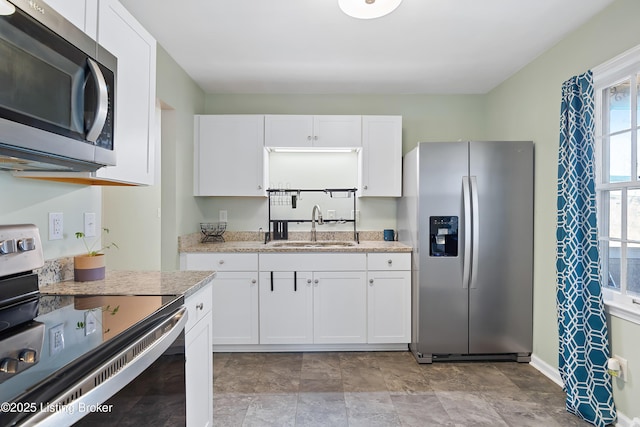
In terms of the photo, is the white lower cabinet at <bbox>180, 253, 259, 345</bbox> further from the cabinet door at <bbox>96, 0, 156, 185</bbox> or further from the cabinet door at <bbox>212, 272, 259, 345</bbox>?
the cabinet door at <bbox>96, 0, 156, 185</bbox>

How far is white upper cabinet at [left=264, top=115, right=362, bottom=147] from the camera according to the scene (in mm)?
3311

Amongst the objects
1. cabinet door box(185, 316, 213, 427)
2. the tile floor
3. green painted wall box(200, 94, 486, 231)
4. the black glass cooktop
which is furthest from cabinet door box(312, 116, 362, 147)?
the black glass cooktop

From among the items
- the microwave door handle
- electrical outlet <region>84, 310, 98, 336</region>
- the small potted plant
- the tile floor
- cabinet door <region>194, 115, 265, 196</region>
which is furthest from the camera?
cabinet door <region>194, 115, 265, 196</region>

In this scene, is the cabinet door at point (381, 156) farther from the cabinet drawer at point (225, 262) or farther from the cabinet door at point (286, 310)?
the cabinet drawer at point (225, 262)

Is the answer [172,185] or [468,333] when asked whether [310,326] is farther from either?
[172,185]

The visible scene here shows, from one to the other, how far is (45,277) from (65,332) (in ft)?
2.46

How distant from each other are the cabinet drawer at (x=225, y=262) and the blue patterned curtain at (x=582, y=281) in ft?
7.43

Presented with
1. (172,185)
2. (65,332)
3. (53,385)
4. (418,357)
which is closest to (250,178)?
(172,185)

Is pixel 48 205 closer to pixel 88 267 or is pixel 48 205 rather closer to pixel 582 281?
pixel 88 267

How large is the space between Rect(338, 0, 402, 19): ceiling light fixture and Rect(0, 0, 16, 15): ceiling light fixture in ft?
4.68

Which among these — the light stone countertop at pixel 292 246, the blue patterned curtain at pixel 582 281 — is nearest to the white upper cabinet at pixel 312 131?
the light stone countertop at pixel 292 246

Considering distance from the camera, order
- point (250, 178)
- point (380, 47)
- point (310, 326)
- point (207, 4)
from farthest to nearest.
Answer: point (250, 178) < point (310, 326) < point (380, 47) < point (207, 4)

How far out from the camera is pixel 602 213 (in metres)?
2.20

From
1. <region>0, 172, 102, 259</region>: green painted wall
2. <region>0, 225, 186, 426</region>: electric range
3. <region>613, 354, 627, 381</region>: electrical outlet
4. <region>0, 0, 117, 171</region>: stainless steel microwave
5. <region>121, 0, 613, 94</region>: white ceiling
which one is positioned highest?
<region>121, 0, 613, 94</region>: white ceiling
